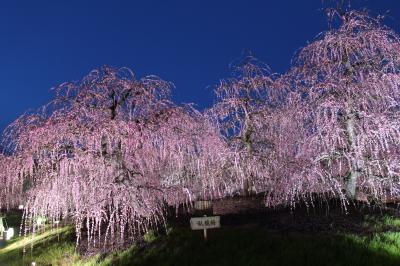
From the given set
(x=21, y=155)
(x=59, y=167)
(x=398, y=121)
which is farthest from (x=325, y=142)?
(x=21, y=155)

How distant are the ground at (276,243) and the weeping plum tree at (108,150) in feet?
2.42

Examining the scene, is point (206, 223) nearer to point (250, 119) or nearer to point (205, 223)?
point (205, 223)

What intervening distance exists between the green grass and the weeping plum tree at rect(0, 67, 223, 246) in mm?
722

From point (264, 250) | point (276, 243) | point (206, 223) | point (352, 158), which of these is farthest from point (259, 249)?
point (352, 158)

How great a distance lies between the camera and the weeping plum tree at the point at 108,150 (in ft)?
35.6

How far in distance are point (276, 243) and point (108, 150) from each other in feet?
15.5

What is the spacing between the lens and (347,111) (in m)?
12.2

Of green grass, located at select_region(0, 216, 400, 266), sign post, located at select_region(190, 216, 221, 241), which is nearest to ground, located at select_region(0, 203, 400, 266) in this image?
green grass, located at select_region(0, 216, 400, 266)

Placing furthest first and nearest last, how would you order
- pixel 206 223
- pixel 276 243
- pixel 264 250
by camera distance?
pixel 206 223
pixel 276 243
pixel 264 250

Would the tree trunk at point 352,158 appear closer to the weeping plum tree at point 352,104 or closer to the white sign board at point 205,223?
the weeping plum tree at point 352,104

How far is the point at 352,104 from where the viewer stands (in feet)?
39.4

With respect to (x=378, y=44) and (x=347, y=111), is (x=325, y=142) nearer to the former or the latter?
(x=347, y=111)

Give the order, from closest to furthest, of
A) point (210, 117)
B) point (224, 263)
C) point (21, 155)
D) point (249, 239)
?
point (224, 263)
point (249, 239)
point (21, 155)
point (210, 117)

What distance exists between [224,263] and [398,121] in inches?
225
